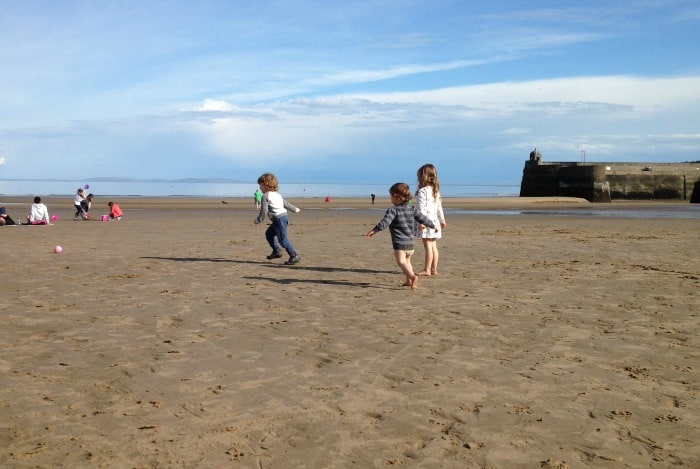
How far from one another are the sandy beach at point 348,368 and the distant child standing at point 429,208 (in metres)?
0.52

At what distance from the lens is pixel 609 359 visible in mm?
6164

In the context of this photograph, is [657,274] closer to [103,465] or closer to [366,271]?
[366,271]

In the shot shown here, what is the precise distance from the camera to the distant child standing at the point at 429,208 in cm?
1135

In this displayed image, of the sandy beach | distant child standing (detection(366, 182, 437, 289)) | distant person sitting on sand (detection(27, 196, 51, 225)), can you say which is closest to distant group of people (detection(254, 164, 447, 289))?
distant child standing (detection(366, 182, 437, 289))

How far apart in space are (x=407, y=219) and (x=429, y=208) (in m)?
1.05

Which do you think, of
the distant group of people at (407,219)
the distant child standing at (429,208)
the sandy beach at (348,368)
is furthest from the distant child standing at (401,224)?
the distant child standing at (429,208)

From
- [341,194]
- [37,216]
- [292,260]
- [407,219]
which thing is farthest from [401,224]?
[341,194]

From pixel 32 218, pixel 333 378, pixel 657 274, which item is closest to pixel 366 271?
pixel 657 274

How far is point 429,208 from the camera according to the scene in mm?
11531

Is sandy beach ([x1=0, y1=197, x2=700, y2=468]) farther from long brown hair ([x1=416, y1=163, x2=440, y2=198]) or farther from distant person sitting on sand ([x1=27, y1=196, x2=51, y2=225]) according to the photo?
distant person sitting on sand ([x1=27, y1=196, x2=51, y2=225])

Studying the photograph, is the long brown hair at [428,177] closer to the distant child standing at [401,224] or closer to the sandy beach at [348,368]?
the distant child standing at [401,224]

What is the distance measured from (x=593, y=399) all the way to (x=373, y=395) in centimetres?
157

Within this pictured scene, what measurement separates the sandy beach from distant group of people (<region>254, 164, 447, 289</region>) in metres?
0.49

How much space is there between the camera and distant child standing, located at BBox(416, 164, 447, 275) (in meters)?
11.4
